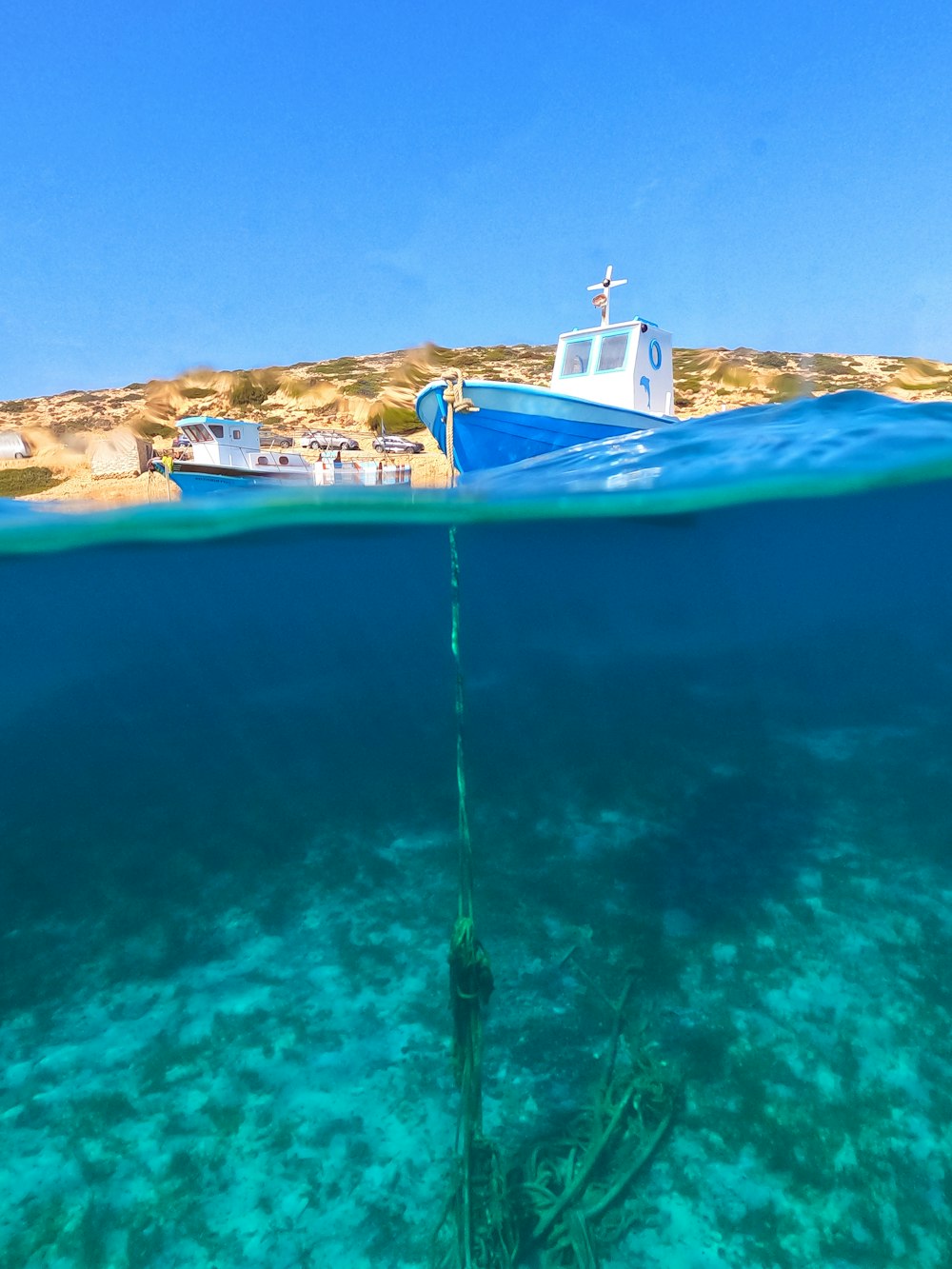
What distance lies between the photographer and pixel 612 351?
16.1 m

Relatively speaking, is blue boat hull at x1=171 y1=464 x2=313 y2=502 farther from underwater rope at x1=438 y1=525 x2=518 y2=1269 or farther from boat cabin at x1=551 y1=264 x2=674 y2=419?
underwater rope at x1=438 y1=525 x2=518 y2=1269

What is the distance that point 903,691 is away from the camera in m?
32.6

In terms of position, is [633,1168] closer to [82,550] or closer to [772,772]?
[772,772]

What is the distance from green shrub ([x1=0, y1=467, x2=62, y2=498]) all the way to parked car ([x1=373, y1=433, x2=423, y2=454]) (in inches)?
515

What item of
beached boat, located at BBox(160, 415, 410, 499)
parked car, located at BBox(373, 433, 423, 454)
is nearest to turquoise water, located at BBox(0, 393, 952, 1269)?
beached boat, located at BBox(160, 415, 410, 499)

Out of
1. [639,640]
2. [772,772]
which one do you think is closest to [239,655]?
[639,640]

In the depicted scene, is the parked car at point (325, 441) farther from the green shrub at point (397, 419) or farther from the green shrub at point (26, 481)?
the green shrub at point (26, 481)

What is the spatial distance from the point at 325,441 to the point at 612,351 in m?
15.6

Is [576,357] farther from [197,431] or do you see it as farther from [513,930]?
[513,930]

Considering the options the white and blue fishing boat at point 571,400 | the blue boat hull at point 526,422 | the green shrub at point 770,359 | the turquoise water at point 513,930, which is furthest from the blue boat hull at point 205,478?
the green shrub at point 770,359

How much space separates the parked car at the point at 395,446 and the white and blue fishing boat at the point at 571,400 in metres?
12.8

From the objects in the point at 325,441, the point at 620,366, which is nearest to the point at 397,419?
the point at 325,441

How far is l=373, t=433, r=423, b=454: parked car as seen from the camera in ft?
95.7

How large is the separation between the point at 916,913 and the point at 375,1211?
624 centimetres
